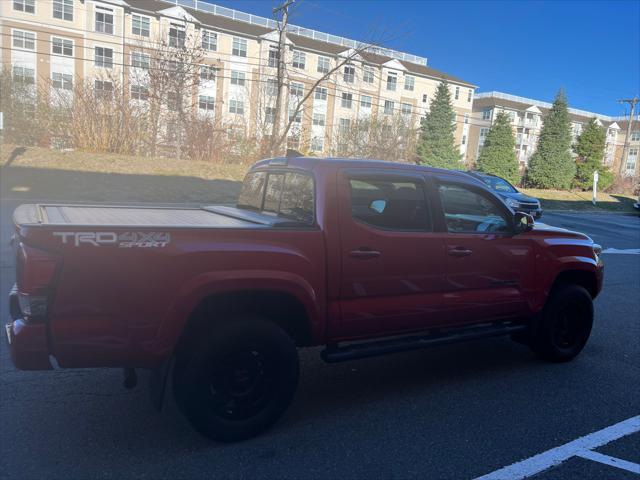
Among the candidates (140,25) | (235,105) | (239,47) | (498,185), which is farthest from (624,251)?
(140,25)

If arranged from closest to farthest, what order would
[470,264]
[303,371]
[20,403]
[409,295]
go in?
[20,403], [409,295], [470,264], [303,371]

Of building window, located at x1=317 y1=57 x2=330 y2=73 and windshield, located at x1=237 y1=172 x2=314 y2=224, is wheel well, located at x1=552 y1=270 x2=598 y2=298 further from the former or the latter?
building window, located at x1=317 y1=57 x2=330 y2=73

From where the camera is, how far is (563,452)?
10.9 feet

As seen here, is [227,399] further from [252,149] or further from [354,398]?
[252,149]

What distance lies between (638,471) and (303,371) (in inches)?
101

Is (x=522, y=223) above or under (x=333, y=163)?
under

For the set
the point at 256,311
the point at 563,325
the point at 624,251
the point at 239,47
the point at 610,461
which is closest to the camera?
the point at 610,461

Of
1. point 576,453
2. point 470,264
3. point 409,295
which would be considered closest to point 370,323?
point 409,295

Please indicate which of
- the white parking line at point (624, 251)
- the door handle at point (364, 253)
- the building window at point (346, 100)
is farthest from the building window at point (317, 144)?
the door handle at point (364, 253)

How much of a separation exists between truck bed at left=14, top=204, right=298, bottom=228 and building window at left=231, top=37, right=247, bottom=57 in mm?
51133

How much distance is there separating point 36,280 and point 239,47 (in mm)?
53286

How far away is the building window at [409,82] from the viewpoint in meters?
62.1

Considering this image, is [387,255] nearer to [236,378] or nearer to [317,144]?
[236,378]

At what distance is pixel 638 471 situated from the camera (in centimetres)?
313
